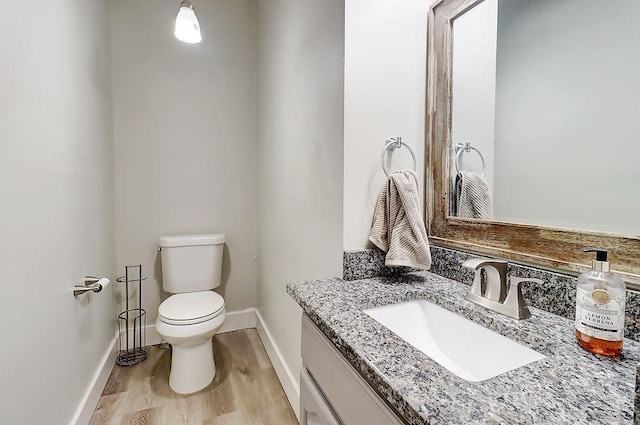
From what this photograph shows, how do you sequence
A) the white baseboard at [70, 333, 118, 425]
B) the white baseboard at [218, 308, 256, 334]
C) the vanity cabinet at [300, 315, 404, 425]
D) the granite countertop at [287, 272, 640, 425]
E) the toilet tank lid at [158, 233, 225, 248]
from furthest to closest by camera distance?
the white baseboard at [218, 308, 256, 334]
the toilet tank lid at [158, 233, 225, 248]
the white baseboard at [70, 333, 118, 425]
the vanity cabinet at [300, 315, 404, 425]
the granite countertop at [287, 272, 640, 425]

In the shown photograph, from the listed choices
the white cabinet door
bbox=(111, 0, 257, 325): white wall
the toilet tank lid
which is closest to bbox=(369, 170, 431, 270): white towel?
the white cabinet door

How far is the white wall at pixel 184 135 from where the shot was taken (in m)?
2.05

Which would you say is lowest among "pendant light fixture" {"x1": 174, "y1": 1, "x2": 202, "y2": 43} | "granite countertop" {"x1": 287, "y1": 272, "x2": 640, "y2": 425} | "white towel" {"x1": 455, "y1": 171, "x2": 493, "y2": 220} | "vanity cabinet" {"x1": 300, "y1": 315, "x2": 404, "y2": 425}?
"vanity cabinet" {"x1": 300, "y1": 315, "x2": 404, "y2": 425}

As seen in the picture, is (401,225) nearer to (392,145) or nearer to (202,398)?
(392,145)

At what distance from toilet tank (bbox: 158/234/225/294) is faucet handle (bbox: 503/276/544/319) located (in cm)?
182

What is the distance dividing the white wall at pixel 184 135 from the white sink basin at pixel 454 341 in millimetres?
1742

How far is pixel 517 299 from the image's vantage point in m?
0.74

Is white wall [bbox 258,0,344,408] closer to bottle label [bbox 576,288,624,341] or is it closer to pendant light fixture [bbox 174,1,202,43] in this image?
pendant light fixture [bbox 174,1,202,43]

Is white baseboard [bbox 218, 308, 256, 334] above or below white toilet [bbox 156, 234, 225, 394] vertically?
below

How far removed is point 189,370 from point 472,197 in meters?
1.68

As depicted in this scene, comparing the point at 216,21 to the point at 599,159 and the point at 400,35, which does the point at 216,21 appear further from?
the point at 599,159

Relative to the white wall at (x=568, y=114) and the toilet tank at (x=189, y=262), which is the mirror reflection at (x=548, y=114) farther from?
the toilet tank at (x=189, y=262)

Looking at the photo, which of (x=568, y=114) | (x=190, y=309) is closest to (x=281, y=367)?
(x=190, y=309)

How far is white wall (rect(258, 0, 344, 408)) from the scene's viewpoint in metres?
1.10
